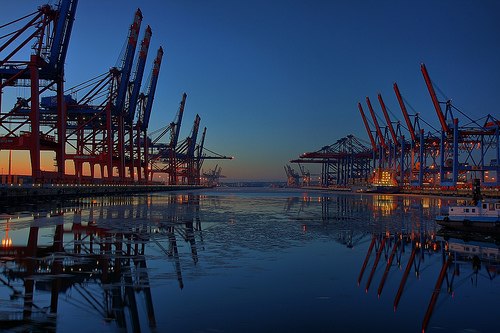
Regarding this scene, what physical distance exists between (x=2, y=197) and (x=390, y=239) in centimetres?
3512

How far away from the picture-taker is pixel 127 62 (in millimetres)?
84750

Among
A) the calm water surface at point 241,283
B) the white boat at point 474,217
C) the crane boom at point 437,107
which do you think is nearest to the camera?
the calm water surface at point 241,283

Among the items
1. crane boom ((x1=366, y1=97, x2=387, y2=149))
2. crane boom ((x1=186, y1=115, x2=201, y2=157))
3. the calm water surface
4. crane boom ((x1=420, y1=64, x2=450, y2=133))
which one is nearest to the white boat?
the calm water surface

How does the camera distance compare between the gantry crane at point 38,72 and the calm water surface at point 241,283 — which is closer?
the calm water surface at point 241,283

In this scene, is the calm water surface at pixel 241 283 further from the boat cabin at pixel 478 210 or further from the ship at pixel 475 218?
the boat cabin at pixel 478 210

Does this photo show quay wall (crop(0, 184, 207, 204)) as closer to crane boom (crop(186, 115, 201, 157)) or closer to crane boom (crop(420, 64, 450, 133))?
crane boom (crop(420, 64, 450, 133))

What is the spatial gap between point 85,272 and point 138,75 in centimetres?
8656

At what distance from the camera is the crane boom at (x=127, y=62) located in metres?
82.1

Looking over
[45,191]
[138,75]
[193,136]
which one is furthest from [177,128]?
[45,191]

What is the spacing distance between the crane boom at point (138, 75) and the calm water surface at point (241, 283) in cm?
7322

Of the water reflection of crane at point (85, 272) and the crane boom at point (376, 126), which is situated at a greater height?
the crane boom at point (376, 126)

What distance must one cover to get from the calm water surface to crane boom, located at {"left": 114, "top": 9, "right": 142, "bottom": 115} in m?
64.9

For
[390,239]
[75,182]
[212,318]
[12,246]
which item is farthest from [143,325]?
[75,182]

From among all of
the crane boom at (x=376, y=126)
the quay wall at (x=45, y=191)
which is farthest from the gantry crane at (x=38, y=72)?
the crane boom at (x=376, y=126)
